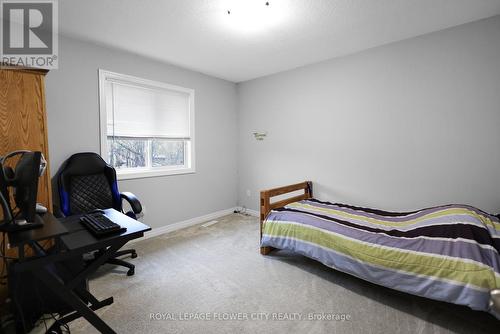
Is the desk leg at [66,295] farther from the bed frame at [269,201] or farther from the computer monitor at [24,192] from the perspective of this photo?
the bed frame at [269,201]

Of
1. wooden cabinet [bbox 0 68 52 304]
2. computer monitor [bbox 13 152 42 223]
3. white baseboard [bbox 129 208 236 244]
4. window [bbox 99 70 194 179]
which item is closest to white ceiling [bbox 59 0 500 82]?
window [bbox 99 70 194 179]

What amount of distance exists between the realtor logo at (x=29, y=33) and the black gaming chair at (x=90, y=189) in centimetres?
98

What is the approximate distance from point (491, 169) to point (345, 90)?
167 centimetres

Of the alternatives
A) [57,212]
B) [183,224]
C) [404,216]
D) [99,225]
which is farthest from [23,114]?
[404,216]

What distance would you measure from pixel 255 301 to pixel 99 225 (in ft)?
4.24

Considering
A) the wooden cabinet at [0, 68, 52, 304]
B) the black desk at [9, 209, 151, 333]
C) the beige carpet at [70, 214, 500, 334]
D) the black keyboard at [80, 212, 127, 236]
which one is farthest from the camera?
the wooden cabinet at [0, 68, 52, 304]

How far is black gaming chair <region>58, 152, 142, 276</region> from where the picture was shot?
231cm

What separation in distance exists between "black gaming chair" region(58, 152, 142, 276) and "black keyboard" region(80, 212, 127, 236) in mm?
847

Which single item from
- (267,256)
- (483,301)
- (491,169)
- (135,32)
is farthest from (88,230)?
(491,169)

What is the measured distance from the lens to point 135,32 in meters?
2.40

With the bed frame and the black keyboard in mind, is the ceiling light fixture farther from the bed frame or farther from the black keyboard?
the black keyboard

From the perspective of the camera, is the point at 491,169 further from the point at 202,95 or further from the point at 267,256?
the point at 202,95

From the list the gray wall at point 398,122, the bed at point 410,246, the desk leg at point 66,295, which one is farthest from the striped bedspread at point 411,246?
the desk leg at point 66,295

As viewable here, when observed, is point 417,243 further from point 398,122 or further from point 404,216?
point 398,122
